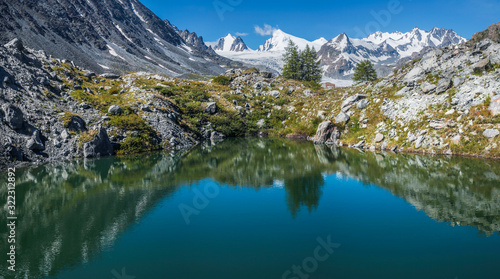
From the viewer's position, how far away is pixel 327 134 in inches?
2498

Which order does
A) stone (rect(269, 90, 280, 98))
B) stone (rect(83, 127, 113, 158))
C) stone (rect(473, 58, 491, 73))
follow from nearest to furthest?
stone (rect(473, 58, 491, 73)), stone (rect(83, 127, 113, 158)), stone (rect(269, 90, 280, 98))

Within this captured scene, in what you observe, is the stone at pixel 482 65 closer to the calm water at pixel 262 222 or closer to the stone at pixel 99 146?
the calm water at pixel 262 222

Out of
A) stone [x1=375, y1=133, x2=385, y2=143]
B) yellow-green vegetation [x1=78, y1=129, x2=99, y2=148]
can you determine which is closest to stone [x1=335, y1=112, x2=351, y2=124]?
stone [x1=375, y1=133, x2=385, y2=143]

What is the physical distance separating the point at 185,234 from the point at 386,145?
4296 cm

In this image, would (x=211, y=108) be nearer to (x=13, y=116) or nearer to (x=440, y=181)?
(x=13, y=116)

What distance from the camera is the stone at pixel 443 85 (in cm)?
4653

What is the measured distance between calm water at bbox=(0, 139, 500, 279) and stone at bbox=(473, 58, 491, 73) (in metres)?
Answer: 19.9

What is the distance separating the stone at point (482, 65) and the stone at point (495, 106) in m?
8.56

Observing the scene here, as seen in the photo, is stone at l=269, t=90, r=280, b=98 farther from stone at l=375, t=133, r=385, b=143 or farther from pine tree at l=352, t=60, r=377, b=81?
stone at l=375, t=133, r=385, b=143

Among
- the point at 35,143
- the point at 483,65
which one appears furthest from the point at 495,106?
the point at 35,143

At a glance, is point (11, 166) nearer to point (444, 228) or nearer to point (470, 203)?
point (444, 228)

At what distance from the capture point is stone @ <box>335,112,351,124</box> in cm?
6150

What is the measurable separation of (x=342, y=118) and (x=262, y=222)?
48.8 m

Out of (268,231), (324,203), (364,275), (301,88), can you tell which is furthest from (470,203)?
(301,88)
